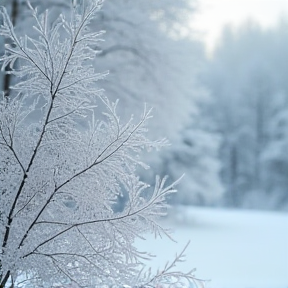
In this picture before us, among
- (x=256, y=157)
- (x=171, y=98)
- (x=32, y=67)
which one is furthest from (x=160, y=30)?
(x=256, y=157)

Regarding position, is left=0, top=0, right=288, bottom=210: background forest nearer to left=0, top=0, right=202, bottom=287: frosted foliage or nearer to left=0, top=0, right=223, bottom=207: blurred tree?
left=0, top=0, right=223, bottom=207: blurred tree

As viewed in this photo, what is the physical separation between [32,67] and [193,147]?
12.8ft

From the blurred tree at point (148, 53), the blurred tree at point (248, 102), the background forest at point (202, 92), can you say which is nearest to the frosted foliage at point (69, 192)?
the background forest at point (202, 92)

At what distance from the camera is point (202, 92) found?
3469 mm

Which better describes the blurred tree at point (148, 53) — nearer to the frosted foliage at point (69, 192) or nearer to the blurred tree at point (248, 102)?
the frosted foliage at point (69, 192)

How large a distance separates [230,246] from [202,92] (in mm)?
1125

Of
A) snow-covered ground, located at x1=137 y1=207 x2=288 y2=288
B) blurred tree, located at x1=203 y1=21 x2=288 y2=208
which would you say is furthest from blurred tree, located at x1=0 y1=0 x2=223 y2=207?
blurred tree, located at x1=203 y1=21 x2=288 y2=208

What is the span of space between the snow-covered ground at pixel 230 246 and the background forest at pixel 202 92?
0.30 meters

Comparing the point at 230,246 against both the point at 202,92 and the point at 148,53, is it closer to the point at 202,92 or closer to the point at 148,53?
the point at 202,92

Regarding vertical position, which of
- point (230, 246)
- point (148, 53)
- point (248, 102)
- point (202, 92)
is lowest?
point (230, 246)

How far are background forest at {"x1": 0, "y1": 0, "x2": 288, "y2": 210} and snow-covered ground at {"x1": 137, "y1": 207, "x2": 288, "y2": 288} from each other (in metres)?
0.30

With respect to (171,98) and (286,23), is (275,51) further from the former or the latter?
(171,98)

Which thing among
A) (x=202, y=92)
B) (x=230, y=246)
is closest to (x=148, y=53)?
(x=202, y=92)

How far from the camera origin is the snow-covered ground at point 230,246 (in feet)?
7.95
